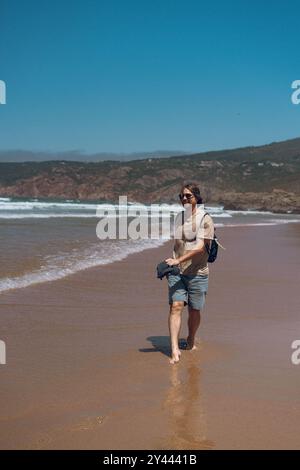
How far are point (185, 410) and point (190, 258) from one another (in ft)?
5.37

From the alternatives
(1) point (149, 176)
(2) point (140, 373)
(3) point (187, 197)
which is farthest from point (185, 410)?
(1) point (149, 176)

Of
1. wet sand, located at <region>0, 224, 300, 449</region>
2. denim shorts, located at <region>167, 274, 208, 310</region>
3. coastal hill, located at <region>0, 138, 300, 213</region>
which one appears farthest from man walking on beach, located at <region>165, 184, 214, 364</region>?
coastal hill, located at <region>0, 138, 300, 213</region>

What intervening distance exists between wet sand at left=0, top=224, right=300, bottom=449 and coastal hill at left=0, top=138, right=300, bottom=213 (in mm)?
87407

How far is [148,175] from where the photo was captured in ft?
429

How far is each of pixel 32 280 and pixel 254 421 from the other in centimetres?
576

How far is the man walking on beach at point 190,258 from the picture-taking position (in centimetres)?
506

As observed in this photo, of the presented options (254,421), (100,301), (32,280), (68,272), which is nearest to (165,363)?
(254,421)

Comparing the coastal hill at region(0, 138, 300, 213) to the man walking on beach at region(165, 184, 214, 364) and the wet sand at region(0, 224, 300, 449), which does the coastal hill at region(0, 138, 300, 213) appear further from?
the man walking on beach at region(165, 184, 214, 364)

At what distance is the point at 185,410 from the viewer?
370 centimetres

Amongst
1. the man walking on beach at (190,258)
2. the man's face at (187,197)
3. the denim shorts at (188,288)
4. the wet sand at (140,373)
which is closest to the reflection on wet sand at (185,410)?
the wet sand at (140,373)

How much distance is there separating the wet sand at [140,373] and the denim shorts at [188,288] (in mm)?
507

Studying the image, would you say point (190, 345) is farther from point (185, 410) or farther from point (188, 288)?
point (185, 410)

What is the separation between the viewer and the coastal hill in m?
112

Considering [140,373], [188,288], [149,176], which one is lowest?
[140,373]
